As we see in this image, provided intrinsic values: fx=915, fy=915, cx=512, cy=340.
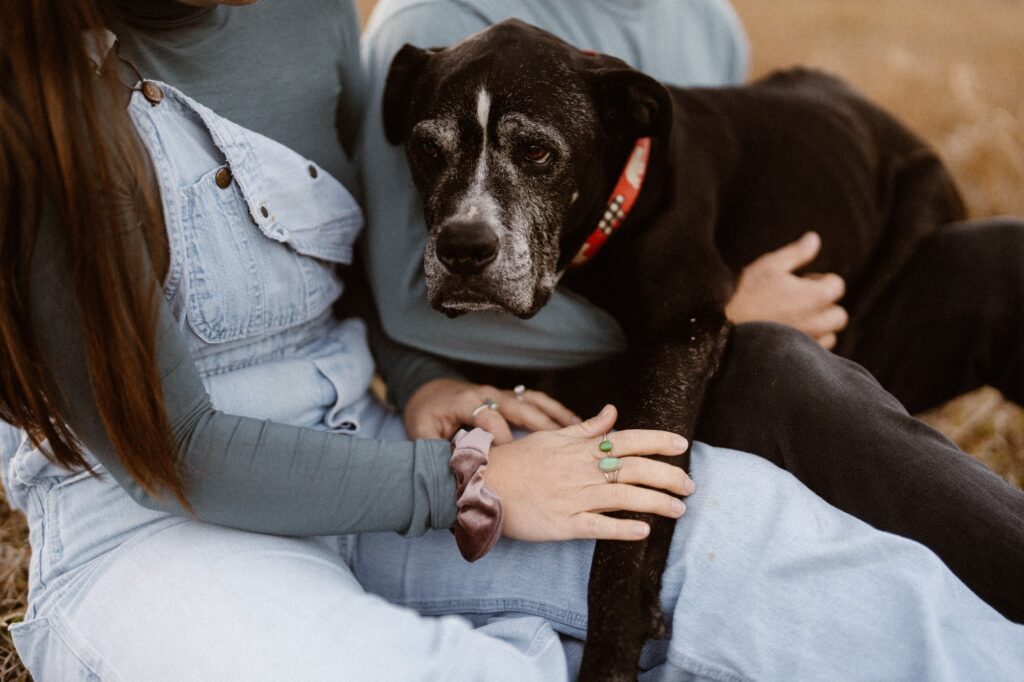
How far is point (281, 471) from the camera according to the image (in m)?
1.68

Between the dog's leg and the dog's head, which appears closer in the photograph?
the dog's leg

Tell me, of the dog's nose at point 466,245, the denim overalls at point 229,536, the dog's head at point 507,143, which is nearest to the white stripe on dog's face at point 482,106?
the dog's head at point 507,143

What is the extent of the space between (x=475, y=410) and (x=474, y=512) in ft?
1.35

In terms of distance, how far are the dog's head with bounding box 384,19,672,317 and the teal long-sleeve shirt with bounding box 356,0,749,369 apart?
8 centimetres

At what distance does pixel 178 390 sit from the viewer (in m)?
1.63

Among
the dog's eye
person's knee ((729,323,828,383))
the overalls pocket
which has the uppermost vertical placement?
the dog's eye

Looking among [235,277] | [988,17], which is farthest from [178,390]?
[988,17]

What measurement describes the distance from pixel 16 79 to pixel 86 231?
0.81ft

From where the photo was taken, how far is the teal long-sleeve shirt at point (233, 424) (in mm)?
1522

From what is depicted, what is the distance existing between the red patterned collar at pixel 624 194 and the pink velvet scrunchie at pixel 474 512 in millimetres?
760

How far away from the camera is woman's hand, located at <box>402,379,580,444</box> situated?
208 cm

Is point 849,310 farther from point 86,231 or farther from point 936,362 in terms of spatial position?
point 86,231

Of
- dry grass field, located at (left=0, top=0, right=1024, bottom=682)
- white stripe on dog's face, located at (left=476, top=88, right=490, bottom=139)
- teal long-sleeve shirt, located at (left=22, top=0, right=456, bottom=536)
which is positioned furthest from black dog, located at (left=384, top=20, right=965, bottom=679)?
dry grass field, located at (left=0, top=0, right=1024, bottom=682)

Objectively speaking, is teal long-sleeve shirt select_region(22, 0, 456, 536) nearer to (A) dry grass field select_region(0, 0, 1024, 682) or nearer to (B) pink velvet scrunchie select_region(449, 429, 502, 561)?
(B) pink velvet scrunchie select_region(449, 429, 502, 561)
